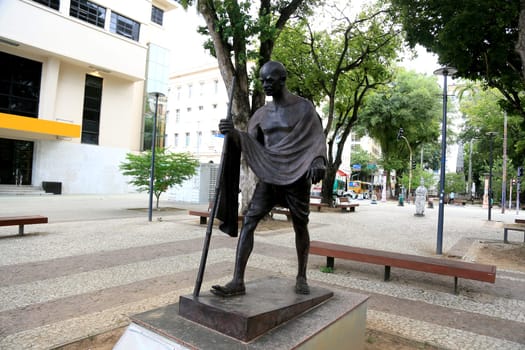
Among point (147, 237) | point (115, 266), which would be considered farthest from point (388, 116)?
point (115, 266)

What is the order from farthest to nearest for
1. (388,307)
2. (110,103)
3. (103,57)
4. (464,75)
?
(110,103) → (103,57) → (464,75) → (388,307)

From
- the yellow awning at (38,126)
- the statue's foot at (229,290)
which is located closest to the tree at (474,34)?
the statue's foot at (229,290)

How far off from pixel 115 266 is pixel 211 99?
37538mm

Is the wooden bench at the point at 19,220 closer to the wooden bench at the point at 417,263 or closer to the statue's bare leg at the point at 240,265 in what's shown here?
the wooden bench at the point at 417,263

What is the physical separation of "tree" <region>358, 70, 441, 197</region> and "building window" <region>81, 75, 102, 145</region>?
2352 cm

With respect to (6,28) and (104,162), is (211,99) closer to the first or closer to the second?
Result: (104,162)

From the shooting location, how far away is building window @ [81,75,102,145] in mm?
26747

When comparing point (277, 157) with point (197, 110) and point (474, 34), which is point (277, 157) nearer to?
point (474, 34)

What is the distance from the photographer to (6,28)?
20.4 m

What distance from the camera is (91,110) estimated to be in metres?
27.2

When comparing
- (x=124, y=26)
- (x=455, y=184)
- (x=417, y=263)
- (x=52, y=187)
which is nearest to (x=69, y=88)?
(x=124, y=26)

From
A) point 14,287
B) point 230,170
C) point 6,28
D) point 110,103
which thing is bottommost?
point 14,287

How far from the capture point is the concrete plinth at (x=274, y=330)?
2293mm

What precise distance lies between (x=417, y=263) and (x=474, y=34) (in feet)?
23.1
